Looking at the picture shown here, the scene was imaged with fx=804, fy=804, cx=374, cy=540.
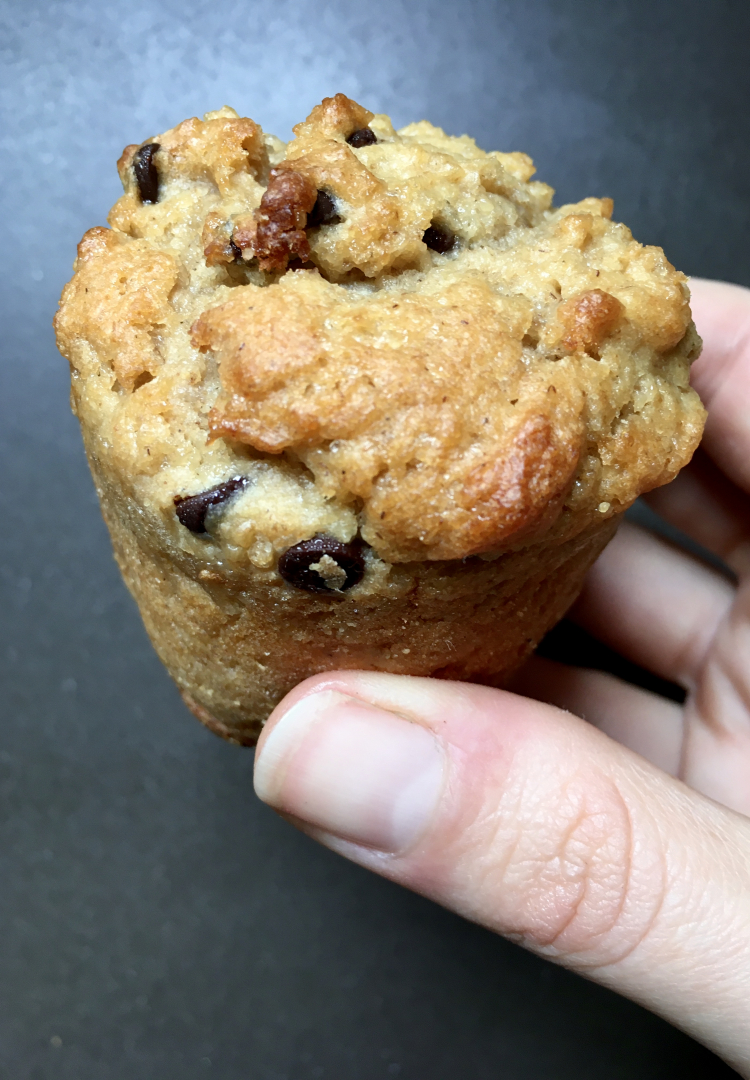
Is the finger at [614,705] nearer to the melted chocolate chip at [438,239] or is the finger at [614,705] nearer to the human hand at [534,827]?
the human hand at [534,827]

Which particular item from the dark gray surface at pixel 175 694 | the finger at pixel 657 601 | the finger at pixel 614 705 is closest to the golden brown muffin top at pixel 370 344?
the finger at pixel 657 601

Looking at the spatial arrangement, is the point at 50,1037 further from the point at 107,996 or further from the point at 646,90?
the point at 646,90

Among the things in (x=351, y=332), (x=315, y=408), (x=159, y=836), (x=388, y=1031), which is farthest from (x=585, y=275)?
(x=388, y=1031)

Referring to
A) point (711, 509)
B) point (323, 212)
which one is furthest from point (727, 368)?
point (323, 212)

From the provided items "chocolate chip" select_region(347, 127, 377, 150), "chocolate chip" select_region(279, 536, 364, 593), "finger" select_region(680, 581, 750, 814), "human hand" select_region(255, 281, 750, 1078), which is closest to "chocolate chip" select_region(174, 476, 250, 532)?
"chocolate chip" select_region(279, 536, 364, 593)

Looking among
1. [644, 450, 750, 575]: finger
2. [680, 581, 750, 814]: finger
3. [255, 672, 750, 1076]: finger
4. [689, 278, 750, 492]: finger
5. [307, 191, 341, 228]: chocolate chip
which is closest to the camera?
[307, 191, 341, 228]: chocolate chip

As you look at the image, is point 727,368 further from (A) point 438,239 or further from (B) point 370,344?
(B) point 370,344

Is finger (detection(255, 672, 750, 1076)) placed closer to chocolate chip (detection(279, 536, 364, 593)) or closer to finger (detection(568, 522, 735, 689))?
chocolate chip (detection(279, 536, 364, 593))
